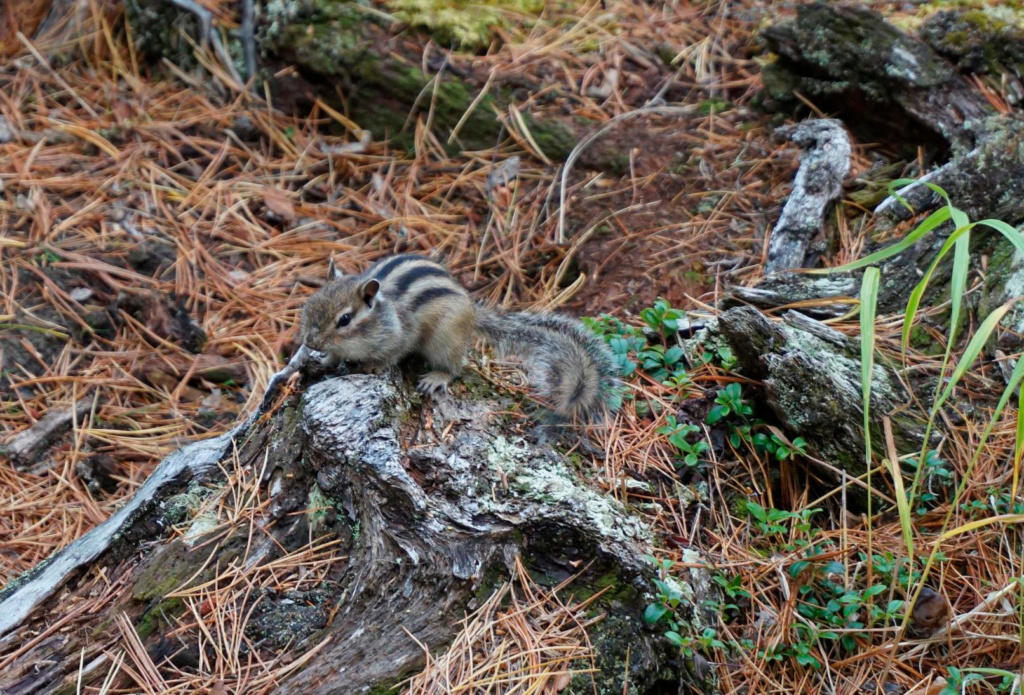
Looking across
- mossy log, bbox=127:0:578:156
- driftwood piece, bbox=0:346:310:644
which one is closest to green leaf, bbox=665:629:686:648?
driftwood piece, bbox=0:346:310:644

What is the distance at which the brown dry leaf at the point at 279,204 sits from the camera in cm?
468

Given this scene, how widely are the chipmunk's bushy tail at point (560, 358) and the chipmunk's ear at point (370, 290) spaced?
1.33 feet

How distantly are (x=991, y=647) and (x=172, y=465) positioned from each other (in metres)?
2.35

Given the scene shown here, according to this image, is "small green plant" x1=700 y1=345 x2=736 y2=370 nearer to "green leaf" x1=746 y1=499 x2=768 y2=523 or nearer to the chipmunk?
the chipmunk

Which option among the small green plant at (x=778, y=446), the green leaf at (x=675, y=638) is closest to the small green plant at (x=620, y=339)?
the small green plant at (x=778, y=446)

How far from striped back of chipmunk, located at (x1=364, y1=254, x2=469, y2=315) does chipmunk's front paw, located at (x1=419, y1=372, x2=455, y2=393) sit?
0.27m

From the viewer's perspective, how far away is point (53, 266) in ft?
13.6

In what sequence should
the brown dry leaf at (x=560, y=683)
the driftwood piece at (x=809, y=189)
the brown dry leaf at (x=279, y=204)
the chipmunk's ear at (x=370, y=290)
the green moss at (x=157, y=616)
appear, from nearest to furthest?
the brown dry leaf at (x=560, y=683), the green moss at (x=157, y=616), the chipmunk's ear at (x=370, y=290), the driftwood piece at (x=809, y=189), the brown dry leaf at (x=279, y=204)

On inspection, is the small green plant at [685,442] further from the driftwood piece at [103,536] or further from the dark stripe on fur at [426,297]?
the driftwood piece at [103,536]

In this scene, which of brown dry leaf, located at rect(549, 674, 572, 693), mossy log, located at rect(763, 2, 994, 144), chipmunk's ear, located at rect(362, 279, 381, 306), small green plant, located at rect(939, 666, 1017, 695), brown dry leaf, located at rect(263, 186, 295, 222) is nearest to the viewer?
small green plant, located at rect(939, 666, 1017, 695)

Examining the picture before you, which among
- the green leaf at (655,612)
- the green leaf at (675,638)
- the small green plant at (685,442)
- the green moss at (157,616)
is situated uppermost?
the small green plant at (685,442)

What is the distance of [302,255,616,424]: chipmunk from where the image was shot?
10.6 ft

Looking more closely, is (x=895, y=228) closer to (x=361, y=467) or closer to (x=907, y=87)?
(x=907, y=87)

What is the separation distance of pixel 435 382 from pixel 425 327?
12.6 inches
